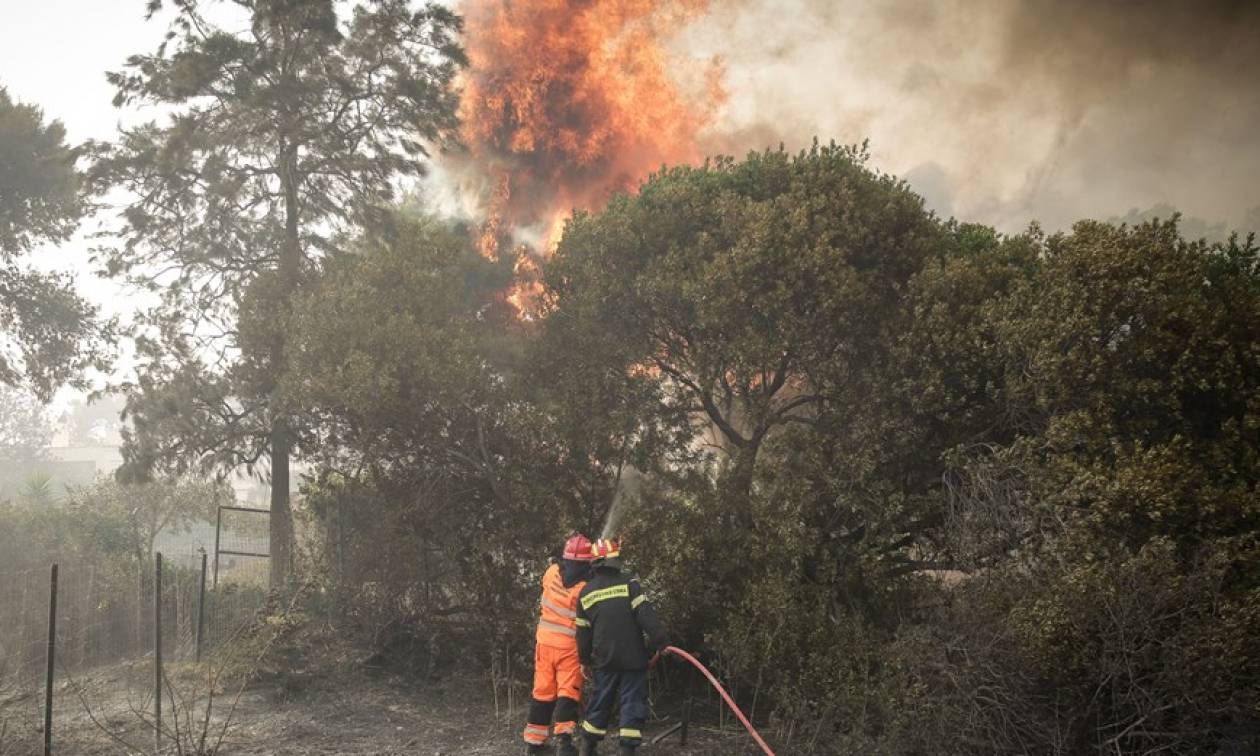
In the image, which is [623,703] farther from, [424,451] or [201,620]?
[201,620]

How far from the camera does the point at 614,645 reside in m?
8.56

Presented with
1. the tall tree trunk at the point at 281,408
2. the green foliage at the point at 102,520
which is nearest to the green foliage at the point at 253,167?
the tall tree trunk at the point at 281,408

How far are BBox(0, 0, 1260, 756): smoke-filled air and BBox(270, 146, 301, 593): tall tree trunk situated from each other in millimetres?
90

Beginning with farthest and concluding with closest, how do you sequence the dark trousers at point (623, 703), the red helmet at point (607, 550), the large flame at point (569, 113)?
the large flame at point (569, 113)
the red helmet at point (607, 550)
the dark trousers at point (623, 703)

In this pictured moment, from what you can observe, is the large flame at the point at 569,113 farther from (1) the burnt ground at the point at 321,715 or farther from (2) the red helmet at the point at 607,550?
(2) the red helmet at the point at 607,550

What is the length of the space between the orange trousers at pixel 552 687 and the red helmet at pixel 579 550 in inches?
34.3

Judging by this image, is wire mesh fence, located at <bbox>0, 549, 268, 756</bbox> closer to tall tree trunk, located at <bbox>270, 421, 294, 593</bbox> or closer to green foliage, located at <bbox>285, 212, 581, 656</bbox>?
tall tree trunk, located at <bbox>270, 421, 294, 593</bbox>

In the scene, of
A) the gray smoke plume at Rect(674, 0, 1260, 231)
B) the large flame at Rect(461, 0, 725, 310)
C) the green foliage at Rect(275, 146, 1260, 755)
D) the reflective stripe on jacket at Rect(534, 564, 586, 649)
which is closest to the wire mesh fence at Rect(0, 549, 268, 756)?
the green foliage at Rect(275, 146, 1260, 755)

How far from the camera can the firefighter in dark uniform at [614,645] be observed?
8570 millimetres

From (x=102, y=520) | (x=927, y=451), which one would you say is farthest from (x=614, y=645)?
(x=102, y=520)

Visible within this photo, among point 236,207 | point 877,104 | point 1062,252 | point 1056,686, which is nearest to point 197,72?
point 236,207

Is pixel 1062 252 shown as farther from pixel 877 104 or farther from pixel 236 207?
pixel 877 104

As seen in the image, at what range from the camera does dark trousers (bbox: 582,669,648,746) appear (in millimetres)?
8539

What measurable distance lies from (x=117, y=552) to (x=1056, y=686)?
24.9m
